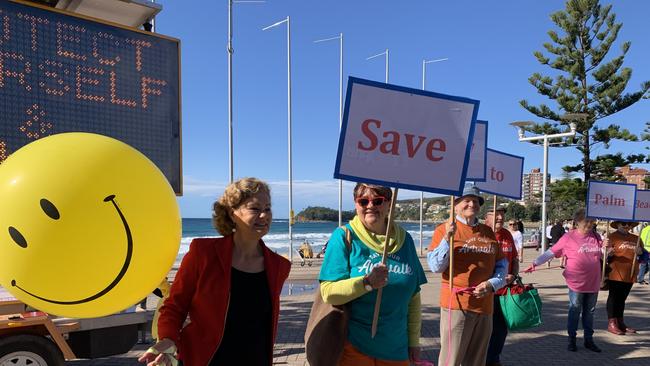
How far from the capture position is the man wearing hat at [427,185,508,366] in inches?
152

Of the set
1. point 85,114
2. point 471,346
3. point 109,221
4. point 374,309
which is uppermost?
point 85,114

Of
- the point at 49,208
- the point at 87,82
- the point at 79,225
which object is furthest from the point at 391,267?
the point at 87,82

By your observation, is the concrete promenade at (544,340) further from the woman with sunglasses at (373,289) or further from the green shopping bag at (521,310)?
the woman with sunglasses at (373,289)

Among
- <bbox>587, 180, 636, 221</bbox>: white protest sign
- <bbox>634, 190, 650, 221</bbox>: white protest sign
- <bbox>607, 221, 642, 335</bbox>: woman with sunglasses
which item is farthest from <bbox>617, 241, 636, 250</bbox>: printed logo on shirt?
<bbox>634, 190, 650, 221</bbox>: white protest sign

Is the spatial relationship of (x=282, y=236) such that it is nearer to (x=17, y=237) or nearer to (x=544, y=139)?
(x=544, y=139)

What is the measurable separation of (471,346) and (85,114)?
352 centimetres

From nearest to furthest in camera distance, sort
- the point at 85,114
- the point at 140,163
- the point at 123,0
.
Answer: the point at 140,163 < the point at 85,114 < the point at 123,0

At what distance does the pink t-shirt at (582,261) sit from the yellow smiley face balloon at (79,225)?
538 centimetres

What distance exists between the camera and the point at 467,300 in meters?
3.89

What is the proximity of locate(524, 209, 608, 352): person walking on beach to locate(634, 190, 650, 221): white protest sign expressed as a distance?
194 centimetres

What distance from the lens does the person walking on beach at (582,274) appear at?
231 inches

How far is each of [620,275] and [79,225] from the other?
23.5ft

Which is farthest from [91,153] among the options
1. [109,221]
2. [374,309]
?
[374,309]

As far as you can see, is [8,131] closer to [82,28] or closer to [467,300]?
[82,28]
